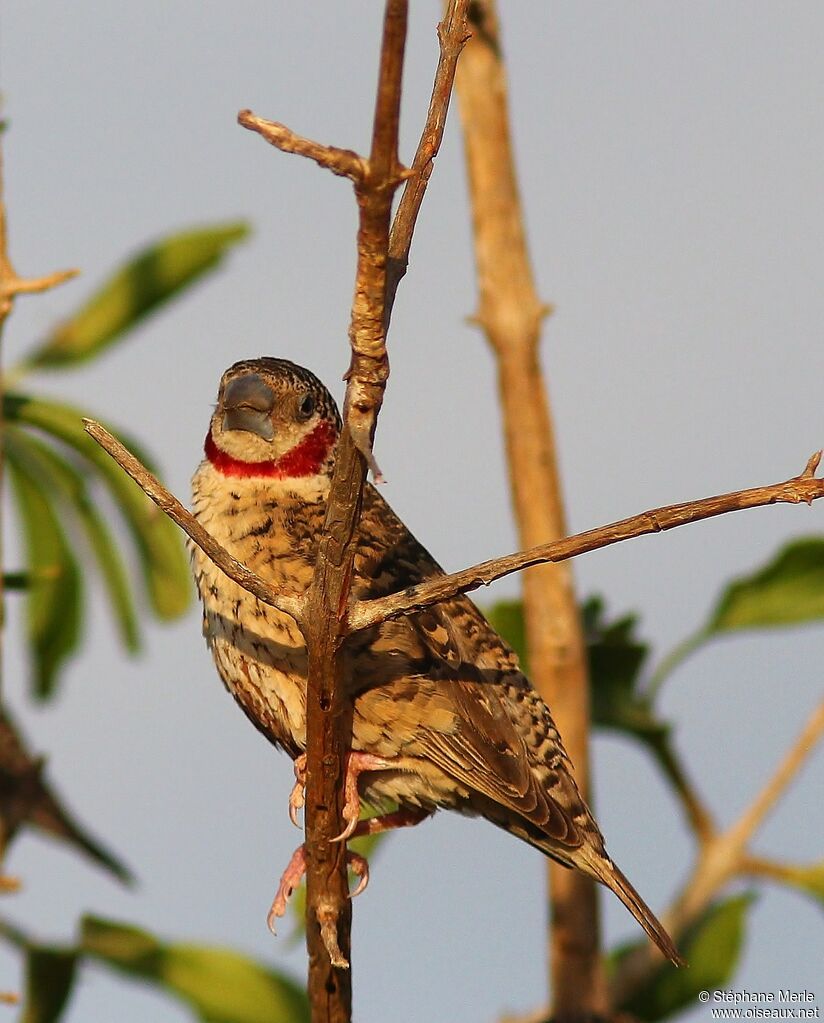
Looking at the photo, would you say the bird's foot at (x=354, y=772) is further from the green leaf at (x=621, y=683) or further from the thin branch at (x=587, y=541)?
the green leaf at (x=621, y=683)

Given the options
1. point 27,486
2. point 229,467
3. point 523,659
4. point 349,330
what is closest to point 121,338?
point 27,486

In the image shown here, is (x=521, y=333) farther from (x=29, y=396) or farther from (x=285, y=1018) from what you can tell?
(x=285, y=1018)

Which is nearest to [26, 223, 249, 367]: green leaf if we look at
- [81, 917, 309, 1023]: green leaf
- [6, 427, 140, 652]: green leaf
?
[6, 427, 140, 652]: green leaf

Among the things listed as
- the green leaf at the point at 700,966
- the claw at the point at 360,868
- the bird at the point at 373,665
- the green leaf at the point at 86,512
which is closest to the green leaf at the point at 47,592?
the green leaf at the point at 86,512

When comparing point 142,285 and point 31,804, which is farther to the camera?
point 142,285

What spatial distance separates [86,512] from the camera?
577cm

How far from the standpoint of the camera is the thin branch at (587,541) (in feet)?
10.2

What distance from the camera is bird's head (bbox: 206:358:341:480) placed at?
16.6 feet

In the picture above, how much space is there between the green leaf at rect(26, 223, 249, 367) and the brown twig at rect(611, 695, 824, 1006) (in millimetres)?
2771

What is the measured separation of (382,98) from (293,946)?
3322 millimetres

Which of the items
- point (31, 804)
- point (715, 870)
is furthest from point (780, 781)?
point (31, 804)

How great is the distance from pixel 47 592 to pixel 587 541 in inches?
132

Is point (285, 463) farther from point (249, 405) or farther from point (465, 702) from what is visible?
point (465, 702)

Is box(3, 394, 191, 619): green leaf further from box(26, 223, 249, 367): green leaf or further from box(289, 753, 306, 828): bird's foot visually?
box(289, 753, 306, 828): bird's foot
